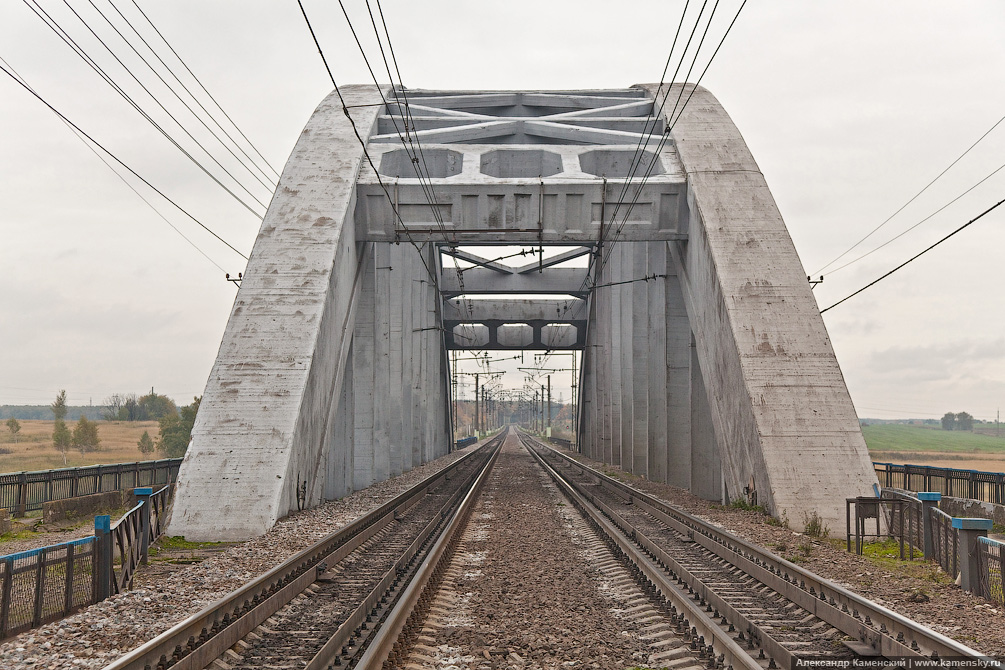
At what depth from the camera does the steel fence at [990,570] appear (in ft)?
26.1

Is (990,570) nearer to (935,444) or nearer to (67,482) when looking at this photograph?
(67,482)

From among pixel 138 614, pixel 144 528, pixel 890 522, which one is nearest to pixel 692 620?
pixel 138 614

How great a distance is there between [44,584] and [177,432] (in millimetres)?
46072

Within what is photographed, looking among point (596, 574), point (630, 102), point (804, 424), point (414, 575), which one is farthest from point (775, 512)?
point (630, 102)

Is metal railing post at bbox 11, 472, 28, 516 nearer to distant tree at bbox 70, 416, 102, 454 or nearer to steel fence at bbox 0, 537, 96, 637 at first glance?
steel fence at bbox 0, 537, 96, 637

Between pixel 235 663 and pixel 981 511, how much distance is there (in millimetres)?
13511

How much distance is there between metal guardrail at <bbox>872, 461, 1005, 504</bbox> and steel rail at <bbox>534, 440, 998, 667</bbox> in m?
7.35

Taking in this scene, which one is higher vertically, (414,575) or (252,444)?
(252,444)

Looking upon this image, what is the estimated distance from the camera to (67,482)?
17.0m

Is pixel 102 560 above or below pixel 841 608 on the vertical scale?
above

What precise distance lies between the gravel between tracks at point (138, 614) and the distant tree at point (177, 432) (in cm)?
3918

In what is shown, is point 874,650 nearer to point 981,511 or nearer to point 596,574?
point 596,574

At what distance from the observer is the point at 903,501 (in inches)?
450

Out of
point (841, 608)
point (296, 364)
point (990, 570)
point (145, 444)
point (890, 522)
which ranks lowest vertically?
point (145, 444)
